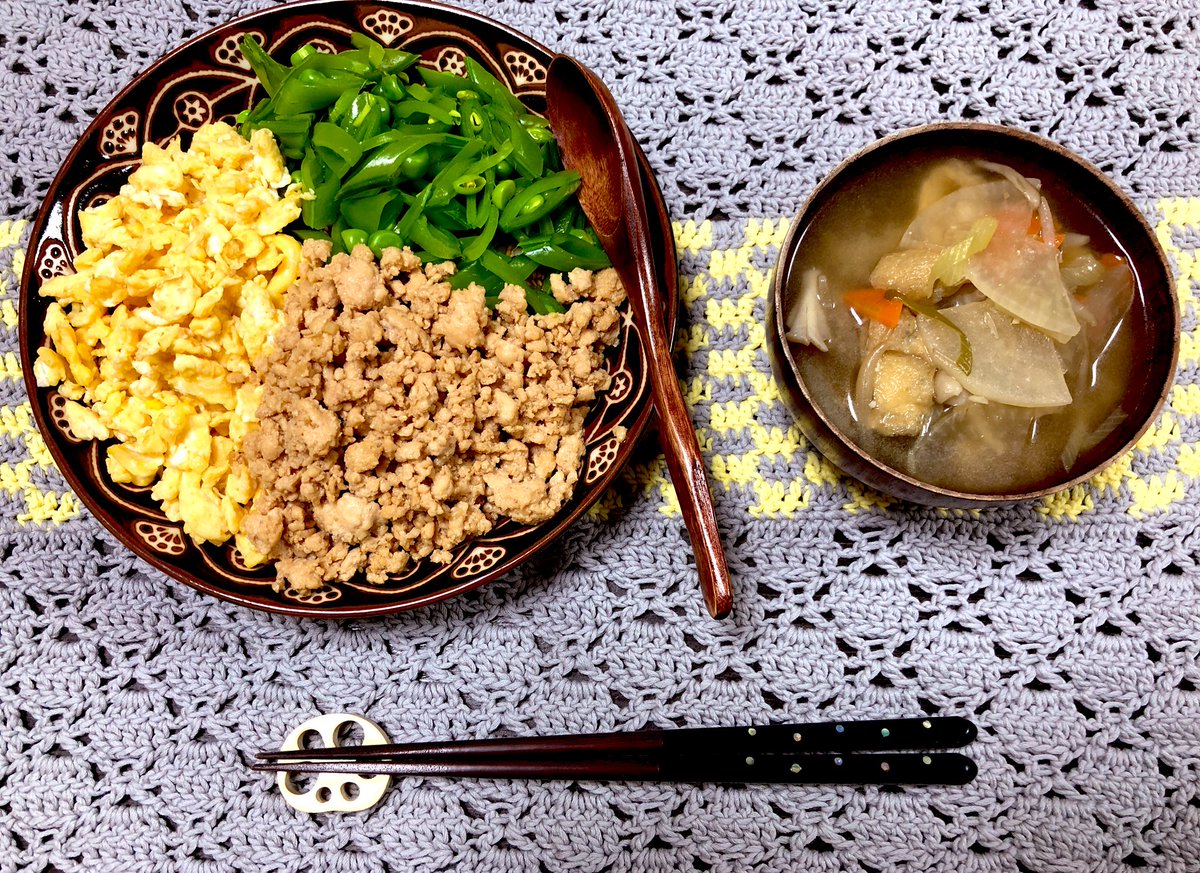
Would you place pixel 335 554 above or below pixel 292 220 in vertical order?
below

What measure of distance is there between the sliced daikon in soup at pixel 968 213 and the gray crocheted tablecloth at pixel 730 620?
402mm

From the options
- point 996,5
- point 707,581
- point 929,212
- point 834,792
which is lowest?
point 834,792

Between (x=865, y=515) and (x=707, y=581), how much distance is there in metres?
0.58

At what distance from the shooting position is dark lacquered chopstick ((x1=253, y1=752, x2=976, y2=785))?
1.80 m

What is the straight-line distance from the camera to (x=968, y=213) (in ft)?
5.47

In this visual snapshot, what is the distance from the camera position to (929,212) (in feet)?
5.54

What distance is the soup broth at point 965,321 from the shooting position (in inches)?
63.7

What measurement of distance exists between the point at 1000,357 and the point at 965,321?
97 mm

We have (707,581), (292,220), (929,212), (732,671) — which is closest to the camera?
(707,581)

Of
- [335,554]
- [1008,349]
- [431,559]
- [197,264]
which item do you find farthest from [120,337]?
[1008,349]

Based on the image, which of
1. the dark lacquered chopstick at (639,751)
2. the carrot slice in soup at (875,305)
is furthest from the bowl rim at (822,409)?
the dark lacquered chopstick at (639,751)

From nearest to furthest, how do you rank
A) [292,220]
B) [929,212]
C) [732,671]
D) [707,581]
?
[707,581] → [929,212] → [292,220] → [732,671]

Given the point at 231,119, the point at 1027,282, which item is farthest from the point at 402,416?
the point at 1027,282

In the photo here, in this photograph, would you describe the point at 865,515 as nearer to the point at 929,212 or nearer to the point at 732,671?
the point at 732,671
